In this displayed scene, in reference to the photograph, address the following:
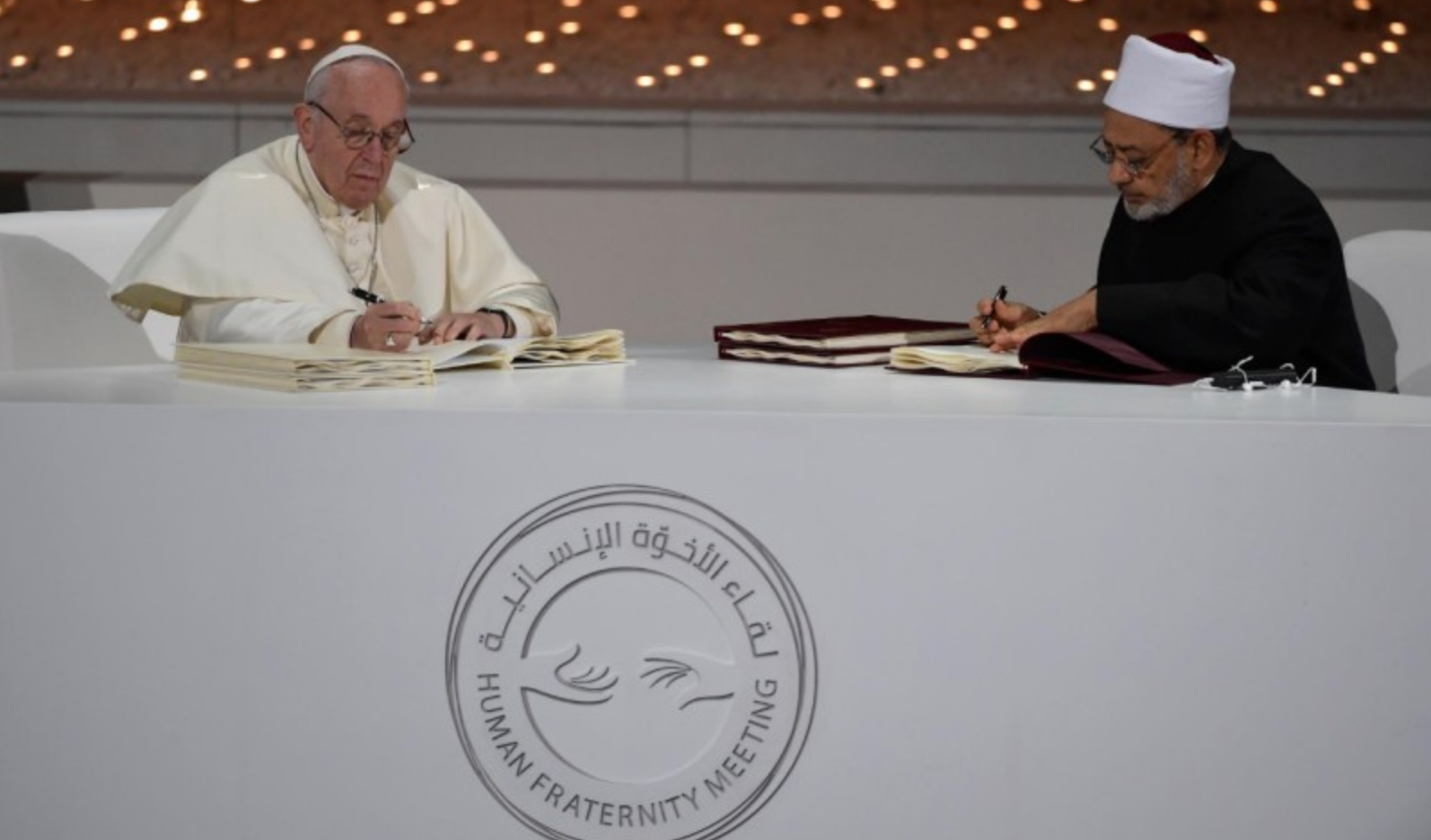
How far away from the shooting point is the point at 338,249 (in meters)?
3.31

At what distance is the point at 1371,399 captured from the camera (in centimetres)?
259

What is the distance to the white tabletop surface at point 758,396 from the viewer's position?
2266 mm

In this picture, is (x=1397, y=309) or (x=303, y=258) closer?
(x=303, y=258)

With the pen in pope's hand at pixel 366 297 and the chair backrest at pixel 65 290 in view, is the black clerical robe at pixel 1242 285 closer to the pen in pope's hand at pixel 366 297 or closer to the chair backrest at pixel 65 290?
the pen in pope's hand at pixel 366 297

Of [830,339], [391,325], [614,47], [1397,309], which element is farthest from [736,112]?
[391,325]

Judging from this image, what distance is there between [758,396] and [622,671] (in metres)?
0.41

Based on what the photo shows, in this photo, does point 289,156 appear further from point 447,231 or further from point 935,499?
point 935,499

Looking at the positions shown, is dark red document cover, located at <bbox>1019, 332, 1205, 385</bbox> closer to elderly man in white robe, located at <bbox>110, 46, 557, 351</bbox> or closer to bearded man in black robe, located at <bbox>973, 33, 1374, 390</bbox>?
bearded man in black robe, located at <bbox>973, 33, 1374, 390</bbox>

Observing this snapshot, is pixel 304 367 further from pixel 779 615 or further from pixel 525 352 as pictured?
pixel 779 615

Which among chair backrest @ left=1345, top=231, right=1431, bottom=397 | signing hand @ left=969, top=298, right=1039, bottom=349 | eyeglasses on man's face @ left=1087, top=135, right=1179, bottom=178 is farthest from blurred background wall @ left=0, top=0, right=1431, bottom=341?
signing hand @ left=969, top=298, right=1039, bottom=349

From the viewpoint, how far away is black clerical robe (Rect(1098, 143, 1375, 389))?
2967 millimetres

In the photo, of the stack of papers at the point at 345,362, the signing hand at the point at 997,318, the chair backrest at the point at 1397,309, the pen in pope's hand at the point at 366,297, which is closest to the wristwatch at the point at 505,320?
the pen in pope's hand at the point at 366,297

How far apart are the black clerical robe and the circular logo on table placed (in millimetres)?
1005

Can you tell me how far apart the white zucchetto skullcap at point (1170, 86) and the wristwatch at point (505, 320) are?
0.99 metres
